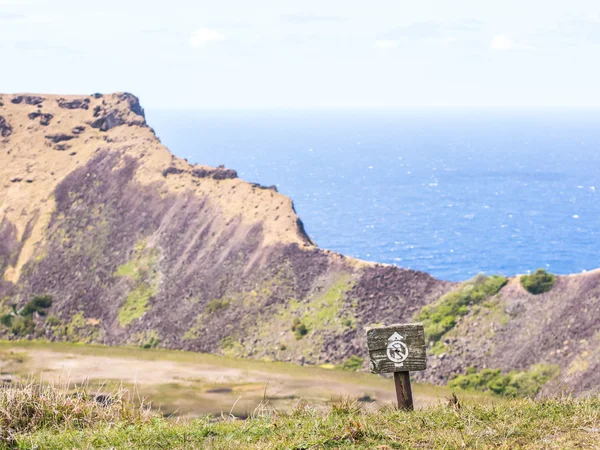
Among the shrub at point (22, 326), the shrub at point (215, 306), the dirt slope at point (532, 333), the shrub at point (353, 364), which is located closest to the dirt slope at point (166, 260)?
the shrub at point (215, 306)

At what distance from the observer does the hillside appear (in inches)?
2680

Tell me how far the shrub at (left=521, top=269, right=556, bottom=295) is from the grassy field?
1373cm

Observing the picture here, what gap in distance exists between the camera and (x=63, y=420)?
16.9 meters

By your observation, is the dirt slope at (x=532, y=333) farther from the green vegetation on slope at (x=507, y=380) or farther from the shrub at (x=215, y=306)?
the shrub at (x=215, y=306)

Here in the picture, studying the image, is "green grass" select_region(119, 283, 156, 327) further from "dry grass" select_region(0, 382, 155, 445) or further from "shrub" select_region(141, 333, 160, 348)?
"dry grass" select_region(0, 382, 155, 445)

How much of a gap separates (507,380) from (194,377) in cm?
2878

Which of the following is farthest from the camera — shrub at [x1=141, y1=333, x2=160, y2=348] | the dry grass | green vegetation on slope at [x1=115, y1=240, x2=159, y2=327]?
green vegetation on slope at [x1=115, y1=240, x2=159, y2=327]

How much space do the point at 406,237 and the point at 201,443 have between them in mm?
183754

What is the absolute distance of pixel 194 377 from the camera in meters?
69.6

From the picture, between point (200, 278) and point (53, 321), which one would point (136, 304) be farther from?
point (53, 321)

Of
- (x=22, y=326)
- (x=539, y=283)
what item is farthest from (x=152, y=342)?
(x=539, y=283)

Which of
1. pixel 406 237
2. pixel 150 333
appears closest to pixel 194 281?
pixel 150 333

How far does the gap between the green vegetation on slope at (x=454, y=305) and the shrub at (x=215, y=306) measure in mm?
22239

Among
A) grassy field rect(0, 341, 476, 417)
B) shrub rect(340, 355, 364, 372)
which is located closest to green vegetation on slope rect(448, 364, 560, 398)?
grassy field rect(0, 341, 476, 417)
